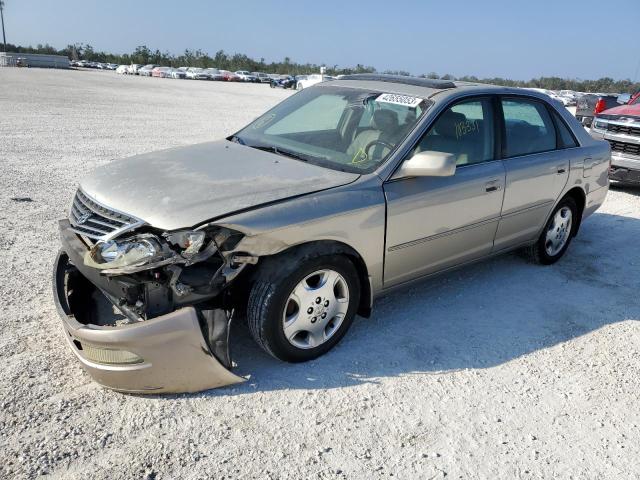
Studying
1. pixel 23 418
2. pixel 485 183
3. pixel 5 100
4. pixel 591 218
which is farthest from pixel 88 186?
pixel 5 100

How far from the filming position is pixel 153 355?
2.80 metres

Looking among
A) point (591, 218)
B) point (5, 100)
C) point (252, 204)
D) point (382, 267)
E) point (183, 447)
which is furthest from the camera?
point (5, 100)

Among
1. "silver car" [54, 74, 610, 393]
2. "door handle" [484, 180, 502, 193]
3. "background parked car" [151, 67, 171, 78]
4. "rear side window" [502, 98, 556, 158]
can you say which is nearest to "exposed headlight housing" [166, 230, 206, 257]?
"silver car" [54, 74, 610, 393]

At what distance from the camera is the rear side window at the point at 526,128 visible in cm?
453

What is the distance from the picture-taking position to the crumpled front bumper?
9.12 ft

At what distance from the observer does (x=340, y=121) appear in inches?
168

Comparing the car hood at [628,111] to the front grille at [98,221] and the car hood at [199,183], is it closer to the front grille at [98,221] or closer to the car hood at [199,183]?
the car hood at [199,183]

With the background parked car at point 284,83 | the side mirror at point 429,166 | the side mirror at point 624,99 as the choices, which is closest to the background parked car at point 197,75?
the background parked car at point 284,83

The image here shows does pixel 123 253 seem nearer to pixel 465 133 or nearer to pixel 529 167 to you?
pixel 465 133

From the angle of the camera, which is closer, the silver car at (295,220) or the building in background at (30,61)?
the silver car at (295,220)

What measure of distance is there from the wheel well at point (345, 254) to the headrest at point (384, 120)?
1035 mm

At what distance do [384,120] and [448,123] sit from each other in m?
0.47

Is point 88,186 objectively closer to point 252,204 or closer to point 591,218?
point 252,204

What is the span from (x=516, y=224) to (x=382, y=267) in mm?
1673
